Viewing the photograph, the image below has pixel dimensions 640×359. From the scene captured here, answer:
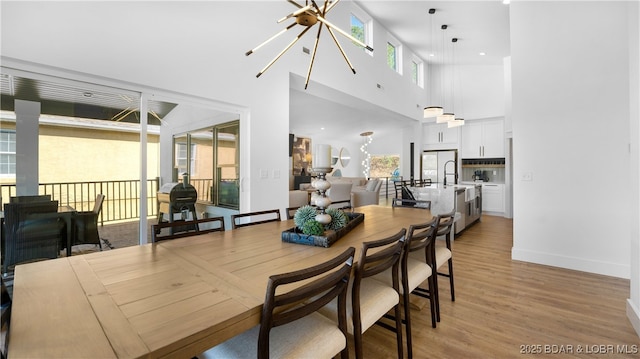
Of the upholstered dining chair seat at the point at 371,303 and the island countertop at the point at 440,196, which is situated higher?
the island countertop at the point at 440,196

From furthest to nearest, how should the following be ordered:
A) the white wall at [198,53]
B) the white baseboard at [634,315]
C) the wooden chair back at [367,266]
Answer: the white wall at [198,53] → the white baseboard at [634,315] → the wooden chair back at [367,266]

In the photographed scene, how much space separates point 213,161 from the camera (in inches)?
140

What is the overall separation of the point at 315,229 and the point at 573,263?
11.7 ft

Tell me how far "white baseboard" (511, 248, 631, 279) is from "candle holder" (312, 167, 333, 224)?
3222 mm

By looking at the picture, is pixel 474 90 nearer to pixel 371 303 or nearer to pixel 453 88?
pixel 453 88

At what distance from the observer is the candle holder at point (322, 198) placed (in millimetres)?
1893

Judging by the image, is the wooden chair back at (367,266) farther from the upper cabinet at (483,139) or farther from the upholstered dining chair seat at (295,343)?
the upper cabinet at (483,139)

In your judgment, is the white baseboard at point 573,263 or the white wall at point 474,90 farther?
the white wall at point 474,90

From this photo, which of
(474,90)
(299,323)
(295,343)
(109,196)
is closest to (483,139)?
(474,90)

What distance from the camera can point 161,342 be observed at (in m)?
0.78

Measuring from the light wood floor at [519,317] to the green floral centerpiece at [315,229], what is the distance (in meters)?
0.81

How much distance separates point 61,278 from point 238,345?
80 centimetres

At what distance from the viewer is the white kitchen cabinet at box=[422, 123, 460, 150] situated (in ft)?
26.3

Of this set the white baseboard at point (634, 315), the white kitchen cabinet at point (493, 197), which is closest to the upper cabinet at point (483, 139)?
the white kitchen cabinet at point (493, 197)
